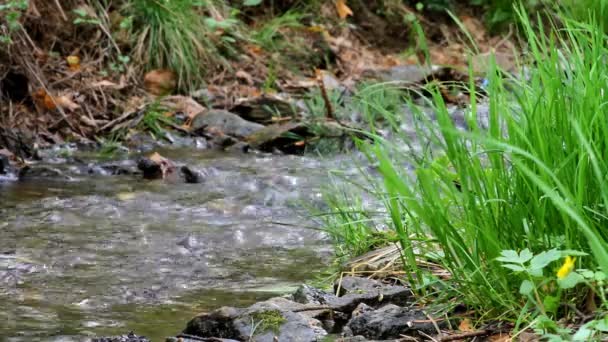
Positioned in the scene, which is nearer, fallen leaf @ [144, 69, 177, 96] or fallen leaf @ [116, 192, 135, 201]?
fallen leaf @ [116, 192, 135, 201]

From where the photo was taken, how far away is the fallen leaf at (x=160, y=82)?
6887 mm

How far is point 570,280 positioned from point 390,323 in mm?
505

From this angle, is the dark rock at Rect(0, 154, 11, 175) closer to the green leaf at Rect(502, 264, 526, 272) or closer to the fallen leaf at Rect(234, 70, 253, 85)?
the fallen leaf at Rect(234, 70, 253, 85)

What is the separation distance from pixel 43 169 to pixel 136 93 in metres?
1.80

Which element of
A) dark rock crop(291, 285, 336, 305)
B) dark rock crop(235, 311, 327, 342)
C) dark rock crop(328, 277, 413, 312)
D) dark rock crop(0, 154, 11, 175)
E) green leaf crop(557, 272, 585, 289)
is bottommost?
dark rock crop(0, 154, 11, 175)

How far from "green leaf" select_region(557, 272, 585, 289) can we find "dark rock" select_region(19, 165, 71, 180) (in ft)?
11.8

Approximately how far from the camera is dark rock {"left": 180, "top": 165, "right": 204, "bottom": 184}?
4.96m

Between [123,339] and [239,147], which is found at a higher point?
[123,339]

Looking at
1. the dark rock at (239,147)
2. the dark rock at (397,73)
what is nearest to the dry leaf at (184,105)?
the dark rock at (239,147)

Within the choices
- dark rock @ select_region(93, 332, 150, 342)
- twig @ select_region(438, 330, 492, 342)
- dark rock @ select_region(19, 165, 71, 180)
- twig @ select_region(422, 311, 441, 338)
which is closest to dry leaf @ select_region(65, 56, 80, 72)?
dark rock @ select_region(19, 165, 71, 180)

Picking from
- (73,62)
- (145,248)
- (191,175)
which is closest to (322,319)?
(145,248)

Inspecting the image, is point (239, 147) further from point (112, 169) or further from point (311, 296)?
point (311, 296)

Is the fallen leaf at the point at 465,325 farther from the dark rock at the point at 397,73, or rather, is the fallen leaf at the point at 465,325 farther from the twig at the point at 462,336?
the dark rock at the point at 397,73

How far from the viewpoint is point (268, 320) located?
2.26m
